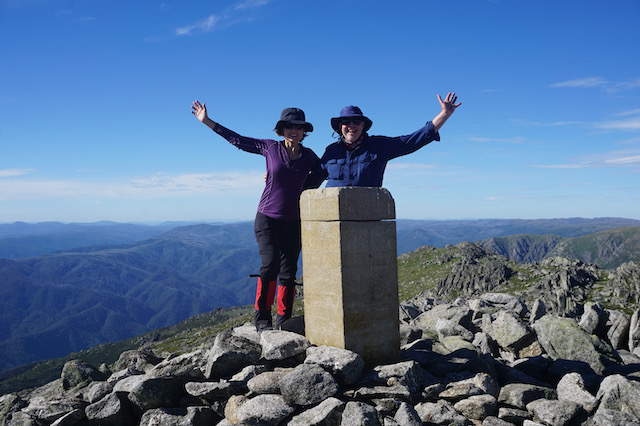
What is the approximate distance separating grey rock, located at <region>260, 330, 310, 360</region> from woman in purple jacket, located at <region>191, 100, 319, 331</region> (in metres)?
1.44

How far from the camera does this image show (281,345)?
8984mm

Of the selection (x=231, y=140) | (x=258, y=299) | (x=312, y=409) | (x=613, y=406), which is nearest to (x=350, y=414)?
(x=312, y=409)

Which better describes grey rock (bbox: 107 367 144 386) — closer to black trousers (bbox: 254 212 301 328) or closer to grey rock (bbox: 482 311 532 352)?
black trousers (bbox: 254 212 301 328)

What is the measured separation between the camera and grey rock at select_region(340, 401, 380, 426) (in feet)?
23.4

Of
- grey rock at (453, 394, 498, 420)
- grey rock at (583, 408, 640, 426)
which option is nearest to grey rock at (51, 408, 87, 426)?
grey rock at (453, 394, 498, 420)

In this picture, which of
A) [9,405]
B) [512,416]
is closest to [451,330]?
[512,416]

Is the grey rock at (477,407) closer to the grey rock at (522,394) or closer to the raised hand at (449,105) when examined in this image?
the grey rock at (522,394)

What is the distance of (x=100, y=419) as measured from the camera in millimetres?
8234

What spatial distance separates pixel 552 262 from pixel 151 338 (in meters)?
128

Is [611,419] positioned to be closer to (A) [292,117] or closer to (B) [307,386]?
(B) [307,386]

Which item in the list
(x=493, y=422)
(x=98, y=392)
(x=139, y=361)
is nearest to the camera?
(x=493, y=422)

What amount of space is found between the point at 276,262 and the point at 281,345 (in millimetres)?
2071

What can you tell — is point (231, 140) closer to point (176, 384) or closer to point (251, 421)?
point (176, 384)

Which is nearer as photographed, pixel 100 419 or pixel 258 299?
pixel 100 419
